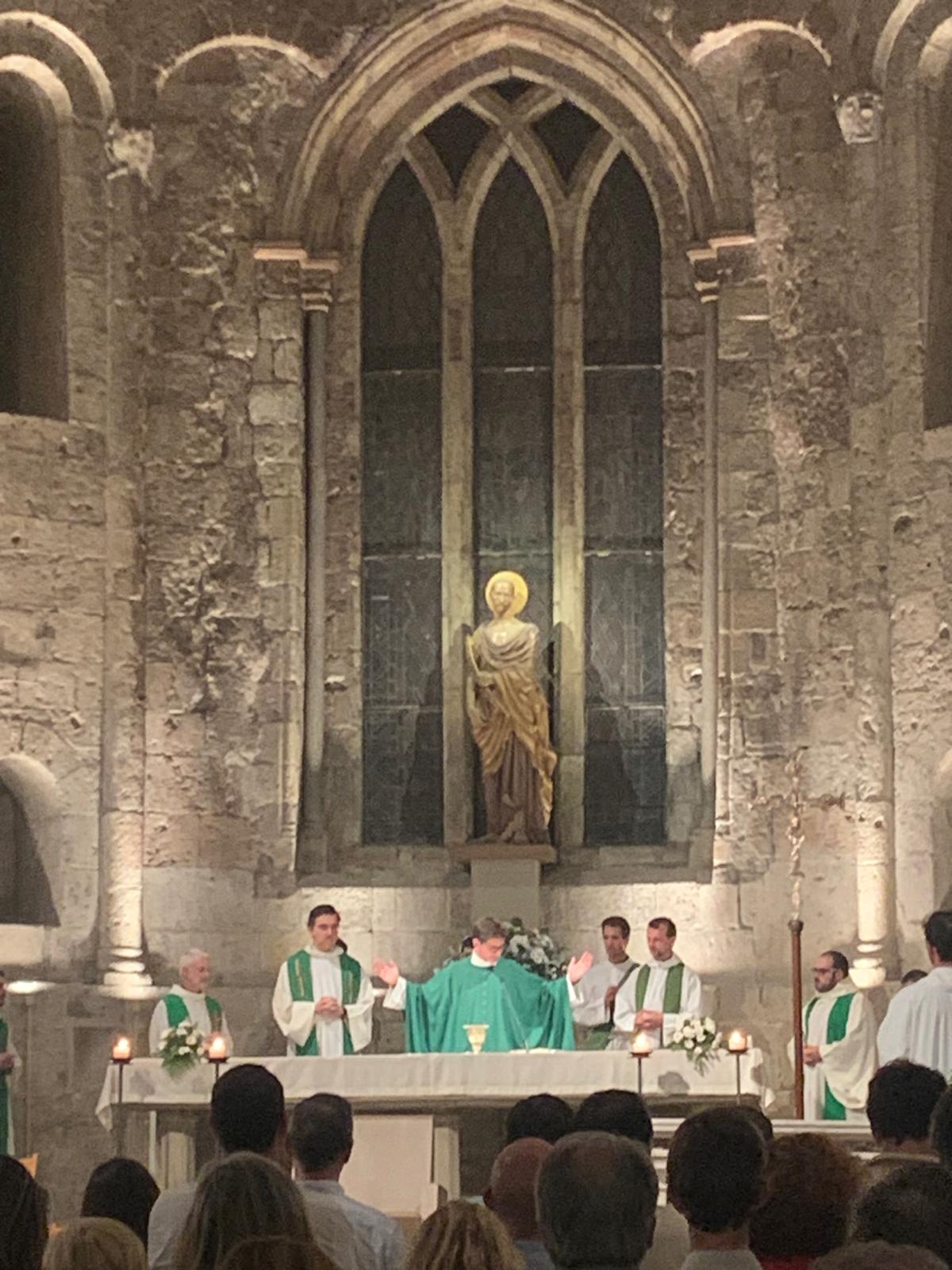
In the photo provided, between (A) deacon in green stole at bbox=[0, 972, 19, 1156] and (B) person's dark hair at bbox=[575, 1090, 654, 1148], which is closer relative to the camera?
(B) person's dark hair at bbox=[575, 1090, 654, 1148]

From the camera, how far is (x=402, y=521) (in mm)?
17078

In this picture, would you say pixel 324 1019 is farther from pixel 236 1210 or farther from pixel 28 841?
pixel 236 1210

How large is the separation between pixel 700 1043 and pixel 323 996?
2609 mm

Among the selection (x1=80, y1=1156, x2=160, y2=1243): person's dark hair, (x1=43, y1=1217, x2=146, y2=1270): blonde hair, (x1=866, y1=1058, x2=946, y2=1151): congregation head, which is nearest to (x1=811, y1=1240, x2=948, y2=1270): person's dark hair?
(x1=43, y1=1217, x2=146, y2=1270): blonde hair

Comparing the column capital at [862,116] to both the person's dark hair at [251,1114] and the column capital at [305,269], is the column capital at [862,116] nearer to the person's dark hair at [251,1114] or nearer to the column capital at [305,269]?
the column capital at [305,269]

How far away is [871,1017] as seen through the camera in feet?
46.8

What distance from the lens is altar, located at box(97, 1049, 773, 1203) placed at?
13.1 meters

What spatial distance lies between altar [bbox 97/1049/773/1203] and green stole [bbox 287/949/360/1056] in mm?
1379

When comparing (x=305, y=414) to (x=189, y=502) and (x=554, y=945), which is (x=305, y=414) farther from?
(x=554, y=945)

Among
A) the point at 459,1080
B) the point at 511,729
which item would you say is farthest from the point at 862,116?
the point at 459,1080

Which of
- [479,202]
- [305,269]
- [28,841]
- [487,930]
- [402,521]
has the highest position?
[479,202]

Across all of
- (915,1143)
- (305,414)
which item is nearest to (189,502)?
(305,414)

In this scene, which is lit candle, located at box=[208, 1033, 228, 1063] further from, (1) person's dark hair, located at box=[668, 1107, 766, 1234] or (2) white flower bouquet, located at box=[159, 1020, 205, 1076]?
(1) person's dark hair, located at box=[668, 1107, 766, 1234]

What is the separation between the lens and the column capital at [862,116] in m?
15.9
